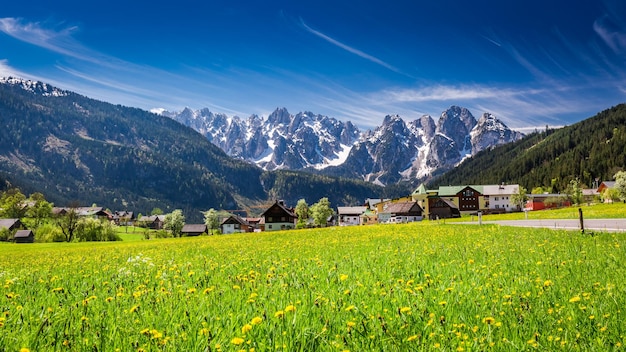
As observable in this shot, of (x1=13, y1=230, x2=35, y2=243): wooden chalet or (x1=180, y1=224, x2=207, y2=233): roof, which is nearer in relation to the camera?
(x1=13, y1=230, x2=35, y2=243): wooden chalet

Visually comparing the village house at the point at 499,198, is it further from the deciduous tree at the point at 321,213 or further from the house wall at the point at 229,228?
the house wall at the point at 229,228

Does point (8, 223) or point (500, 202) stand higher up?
point (500, 202)

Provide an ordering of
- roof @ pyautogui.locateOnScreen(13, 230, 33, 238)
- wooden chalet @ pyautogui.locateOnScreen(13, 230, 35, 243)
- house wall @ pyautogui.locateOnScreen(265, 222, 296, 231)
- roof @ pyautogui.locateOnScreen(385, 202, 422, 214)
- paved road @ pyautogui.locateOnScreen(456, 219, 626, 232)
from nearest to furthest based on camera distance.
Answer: paved road @ pyautogui.locateOnScreen(456, 219, 626, 232) < wooden chalet @ pyautogui.locateOnScreen(13, 230, 35, 243) < roof @ pyautogui.locateOnScreen(13, 230, 33, 238) < house wall @ pyautogui.locateOnScreen(265, 222, 296, 231) < roof @ pyautogui.locateOnScreen(385, 202, 422, 214)

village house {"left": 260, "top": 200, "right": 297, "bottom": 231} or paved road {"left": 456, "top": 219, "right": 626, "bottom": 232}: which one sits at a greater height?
paved road {"left": 456, "top": 219, "right": 626, "bottom": 232}

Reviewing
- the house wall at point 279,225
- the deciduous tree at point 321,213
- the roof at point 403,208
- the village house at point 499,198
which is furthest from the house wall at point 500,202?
the house wall at point 279,225

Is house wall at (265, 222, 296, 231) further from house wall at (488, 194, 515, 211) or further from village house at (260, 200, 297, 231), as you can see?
house wall at (488, 194, 515, 211)

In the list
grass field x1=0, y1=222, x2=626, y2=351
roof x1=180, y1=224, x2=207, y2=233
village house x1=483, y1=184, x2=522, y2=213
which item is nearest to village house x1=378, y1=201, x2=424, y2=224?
village house x1=483, y1=184, x2=522, y2=213

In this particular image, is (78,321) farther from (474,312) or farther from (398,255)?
(398,255)

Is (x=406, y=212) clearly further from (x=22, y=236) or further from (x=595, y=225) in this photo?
(x=595, y=225)

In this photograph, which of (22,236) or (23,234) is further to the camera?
(23,234)

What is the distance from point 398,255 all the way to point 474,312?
679 cm

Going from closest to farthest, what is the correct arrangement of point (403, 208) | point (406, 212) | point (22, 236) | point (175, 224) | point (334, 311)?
point (334, 311), point (22, 236), point (406, 212), point (403, 208), point (175, 224)

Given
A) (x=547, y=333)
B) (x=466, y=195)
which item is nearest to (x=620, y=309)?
(x=547, y=333)

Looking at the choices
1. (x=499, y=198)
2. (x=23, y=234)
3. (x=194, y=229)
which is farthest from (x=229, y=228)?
(x=499, y=198)
